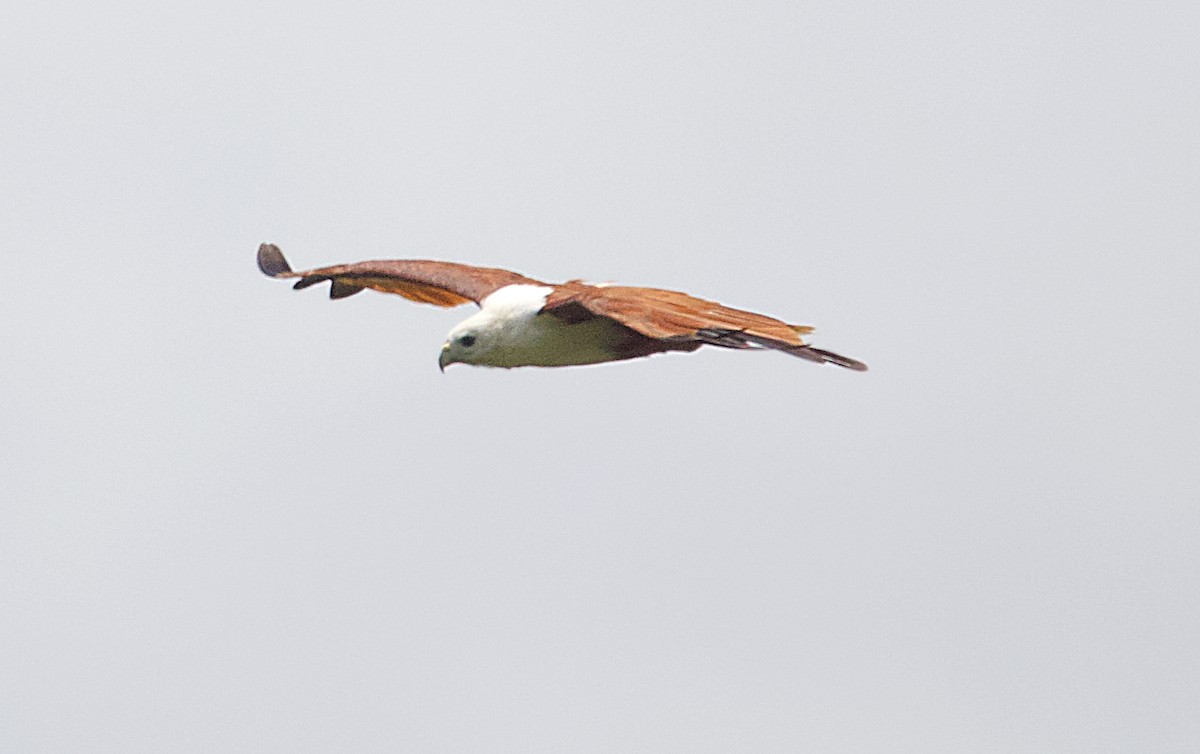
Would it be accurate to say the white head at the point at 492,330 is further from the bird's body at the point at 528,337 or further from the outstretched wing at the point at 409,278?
the outstretched wing at the point at 409,278

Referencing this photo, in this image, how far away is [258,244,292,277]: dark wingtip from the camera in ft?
71.2

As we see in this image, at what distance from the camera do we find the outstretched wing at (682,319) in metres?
17.2

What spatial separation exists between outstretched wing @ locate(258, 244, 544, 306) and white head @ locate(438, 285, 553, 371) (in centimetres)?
75

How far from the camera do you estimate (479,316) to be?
19156 mm

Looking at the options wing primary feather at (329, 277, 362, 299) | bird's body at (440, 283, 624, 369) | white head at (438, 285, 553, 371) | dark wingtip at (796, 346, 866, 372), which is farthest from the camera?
wing primary feather at (329, 277, 362, 299)

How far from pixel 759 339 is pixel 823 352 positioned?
1.47 feet

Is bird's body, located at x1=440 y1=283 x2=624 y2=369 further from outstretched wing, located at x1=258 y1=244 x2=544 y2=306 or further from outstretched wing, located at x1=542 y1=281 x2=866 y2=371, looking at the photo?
outstretched wing, located at x1=258 y1=244 x2=544 y2=306

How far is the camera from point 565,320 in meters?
18.6

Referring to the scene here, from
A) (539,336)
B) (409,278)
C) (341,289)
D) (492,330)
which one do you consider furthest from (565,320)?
(341,289)

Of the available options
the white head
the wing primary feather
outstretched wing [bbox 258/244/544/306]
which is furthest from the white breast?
the wing primary feather

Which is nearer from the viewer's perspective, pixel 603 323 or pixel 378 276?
pixel 603 323

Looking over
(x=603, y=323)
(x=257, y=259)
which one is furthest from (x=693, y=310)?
(x=257, y=259)

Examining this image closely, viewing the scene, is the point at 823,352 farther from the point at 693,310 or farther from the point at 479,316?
the point at 479,316

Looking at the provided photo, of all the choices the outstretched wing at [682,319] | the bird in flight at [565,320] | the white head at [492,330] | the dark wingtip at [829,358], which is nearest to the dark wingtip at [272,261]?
the bird in flight at [565,320]
